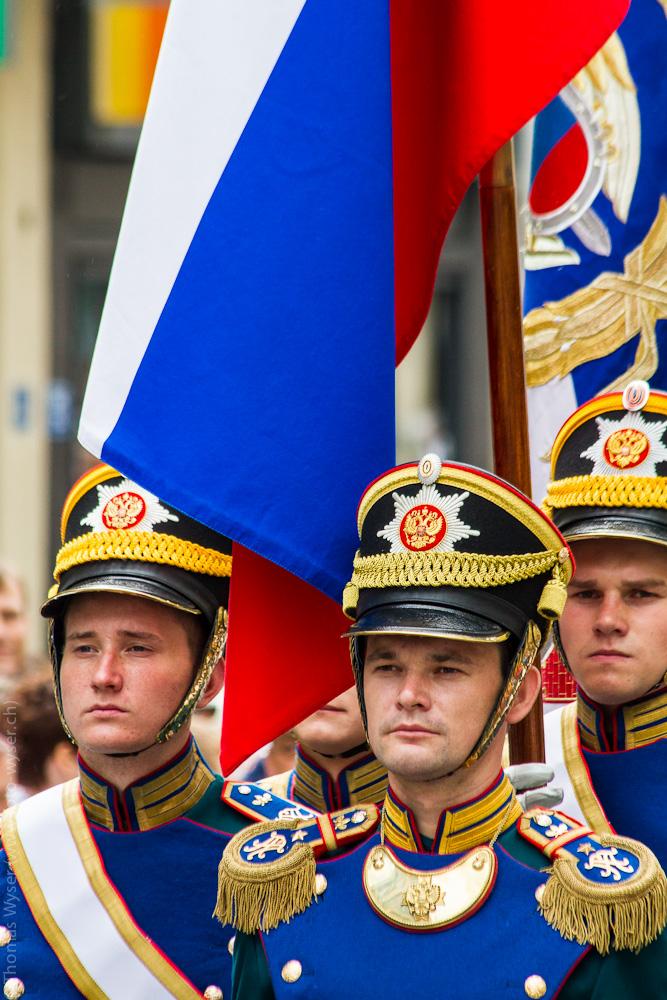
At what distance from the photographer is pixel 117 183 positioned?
12.7 metres

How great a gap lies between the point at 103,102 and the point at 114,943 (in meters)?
10.4

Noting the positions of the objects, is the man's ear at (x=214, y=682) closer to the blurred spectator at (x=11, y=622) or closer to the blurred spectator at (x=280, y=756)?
the blurred spectator at (x=280, y=756)

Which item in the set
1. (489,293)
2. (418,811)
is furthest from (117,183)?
(418,811)

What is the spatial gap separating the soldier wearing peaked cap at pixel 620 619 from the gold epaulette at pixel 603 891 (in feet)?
2.18

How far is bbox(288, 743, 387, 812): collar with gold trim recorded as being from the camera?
425 cm

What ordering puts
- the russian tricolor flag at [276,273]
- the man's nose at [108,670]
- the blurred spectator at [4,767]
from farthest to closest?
1. the blurred spectator at [4,767]
2. the man's nose at [108,670]
3. the russian tricolor flag at [276,273]

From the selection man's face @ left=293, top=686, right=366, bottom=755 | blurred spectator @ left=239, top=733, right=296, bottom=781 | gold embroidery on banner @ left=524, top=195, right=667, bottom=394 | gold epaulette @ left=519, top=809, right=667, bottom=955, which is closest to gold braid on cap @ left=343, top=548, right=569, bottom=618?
gold epaulette @ left=519, top=809, right=667, bottom=955

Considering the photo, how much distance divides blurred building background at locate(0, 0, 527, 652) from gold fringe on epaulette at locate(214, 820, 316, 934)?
903cm

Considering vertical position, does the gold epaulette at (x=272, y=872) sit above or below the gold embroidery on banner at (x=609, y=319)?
below

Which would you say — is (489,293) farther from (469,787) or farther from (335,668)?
(469,787)

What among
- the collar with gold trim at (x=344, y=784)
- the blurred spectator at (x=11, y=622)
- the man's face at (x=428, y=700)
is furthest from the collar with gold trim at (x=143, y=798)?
the blurred spectator at (x=11, y=622)

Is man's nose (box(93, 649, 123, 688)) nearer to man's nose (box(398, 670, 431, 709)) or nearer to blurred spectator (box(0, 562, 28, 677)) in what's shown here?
man's nose (box(398, 670, 431, 709))

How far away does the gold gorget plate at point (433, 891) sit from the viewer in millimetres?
2854

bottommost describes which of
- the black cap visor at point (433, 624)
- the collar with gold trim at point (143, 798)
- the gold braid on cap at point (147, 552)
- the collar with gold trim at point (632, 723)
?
the collar with gold trim at point (143, 798)
